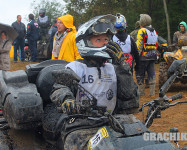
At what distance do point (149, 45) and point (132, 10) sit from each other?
15870 millimetres

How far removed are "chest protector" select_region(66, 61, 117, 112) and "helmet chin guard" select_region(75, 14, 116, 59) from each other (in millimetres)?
139

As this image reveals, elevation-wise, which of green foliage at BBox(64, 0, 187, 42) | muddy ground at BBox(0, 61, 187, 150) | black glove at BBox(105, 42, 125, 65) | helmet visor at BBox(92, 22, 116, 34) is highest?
green foliage at BBox(64, 0, 187, 42)

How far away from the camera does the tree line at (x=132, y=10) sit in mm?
21531

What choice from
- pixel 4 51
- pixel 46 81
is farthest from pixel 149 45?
pixel 46 81

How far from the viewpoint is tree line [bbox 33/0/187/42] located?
21531 mm

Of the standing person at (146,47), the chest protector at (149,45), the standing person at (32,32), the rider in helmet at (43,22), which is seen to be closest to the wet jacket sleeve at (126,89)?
the standing person at (146,47)

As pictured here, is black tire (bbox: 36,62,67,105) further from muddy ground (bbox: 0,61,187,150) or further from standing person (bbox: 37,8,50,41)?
standing person (bbox: 37,8,50,41)

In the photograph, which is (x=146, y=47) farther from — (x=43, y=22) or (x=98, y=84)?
(x=43, y=22)

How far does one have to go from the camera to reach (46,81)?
371 cm

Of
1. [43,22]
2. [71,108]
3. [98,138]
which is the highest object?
[43,22]

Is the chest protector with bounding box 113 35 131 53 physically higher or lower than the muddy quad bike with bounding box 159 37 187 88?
higher

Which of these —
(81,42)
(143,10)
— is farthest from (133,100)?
(143,10)

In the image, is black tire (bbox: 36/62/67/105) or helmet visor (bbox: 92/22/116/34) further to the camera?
black tire (bbox: 36/62/67/105)

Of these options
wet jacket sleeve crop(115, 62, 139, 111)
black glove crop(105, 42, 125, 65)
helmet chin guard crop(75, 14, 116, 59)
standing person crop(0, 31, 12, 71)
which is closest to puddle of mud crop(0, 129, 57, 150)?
wet jacket sleeve crop(115, 62, 139, 111)
